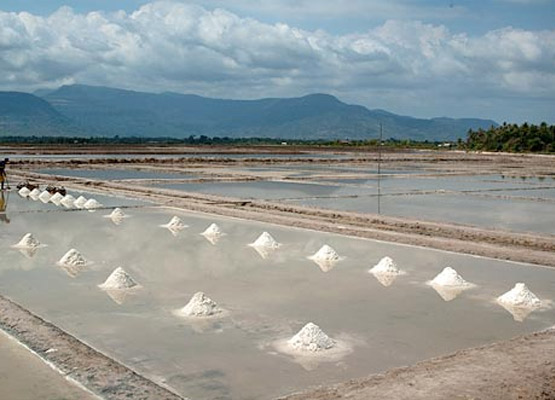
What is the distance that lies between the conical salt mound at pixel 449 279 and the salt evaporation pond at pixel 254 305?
24 cm

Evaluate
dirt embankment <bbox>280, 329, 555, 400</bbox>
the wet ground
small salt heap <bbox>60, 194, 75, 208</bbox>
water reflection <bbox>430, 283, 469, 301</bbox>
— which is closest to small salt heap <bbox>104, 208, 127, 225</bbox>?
small salt heap <bbox>60, 194, 75, 208</bbox>

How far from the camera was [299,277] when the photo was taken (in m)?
9.34

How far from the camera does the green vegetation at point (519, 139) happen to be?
7669 cm

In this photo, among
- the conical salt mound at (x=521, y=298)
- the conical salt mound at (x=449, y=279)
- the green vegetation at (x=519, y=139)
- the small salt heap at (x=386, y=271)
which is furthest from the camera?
the green vegetation at (x=519, y=139)

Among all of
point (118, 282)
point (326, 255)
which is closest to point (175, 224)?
point (326, 255)

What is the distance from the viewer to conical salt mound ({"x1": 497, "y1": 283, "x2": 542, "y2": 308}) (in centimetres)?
797

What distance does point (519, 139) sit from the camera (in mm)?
79188

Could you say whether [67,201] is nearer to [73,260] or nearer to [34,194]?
[34,194]

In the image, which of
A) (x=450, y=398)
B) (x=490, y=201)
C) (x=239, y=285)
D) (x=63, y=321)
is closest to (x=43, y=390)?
(x=63, y=321)

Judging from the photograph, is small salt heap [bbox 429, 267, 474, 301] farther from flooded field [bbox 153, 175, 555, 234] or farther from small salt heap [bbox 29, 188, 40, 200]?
small salt heap [bbox 29, 188, 40, 200]

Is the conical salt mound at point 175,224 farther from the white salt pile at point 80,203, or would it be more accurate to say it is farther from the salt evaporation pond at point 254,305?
the white salt pile at point 80,203

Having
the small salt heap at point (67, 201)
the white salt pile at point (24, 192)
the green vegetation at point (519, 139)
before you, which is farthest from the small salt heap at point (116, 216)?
the green vegetation at point (519, 139)

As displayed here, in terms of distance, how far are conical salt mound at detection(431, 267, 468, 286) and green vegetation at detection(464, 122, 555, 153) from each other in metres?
72.2

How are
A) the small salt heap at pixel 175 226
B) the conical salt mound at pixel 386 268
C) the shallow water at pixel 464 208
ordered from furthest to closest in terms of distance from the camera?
the shallow water at pixel 464 208 → the small salt heap at pixel 175 226 → the conical salt mound at pixel 386 268
